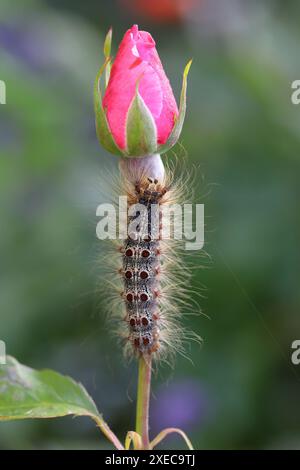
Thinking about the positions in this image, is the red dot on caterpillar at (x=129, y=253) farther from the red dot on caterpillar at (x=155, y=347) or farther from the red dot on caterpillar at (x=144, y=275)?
the red dot on caterpillar at (x=155, y=347)

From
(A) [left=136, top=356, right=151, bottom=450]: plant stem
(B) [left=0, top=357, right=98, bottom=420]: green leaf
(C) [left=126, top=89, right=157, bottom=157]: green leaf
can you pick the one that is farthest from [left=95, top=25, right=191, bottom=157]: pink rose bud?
(B) [left=0, top=357, right=98, bottom=420]: green leaf

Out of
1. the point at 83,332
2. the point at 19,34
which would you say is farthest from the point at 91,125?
the point at 83,332

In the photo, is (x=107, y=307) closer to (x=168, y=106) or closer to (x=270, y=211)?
(x=168, y=106)

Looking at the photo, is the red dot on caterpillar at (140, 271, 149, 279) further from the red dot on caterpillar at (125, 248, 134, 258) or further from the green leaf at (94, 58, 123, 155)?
the green leaf at (94, 58, 123, 155)

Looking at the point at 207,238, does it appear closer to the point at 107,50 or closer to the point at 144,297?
the point at 144,297

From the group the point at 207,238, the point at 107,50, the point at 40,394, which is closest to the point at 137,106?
the point at 107,50
